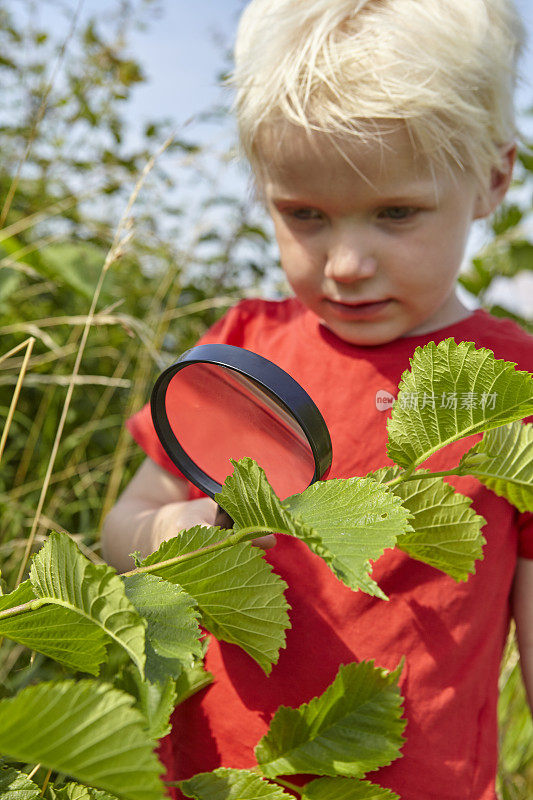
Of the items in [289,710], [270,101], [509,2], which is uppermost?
[509,2]

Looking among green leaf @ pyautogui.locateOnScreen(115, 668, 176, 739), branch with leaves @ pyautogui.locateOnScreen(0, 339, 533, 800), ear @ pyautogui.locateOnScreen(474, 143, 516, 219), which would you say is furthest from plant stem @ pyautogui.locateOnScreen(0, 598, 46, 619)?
ear @ pyautogui.locateOnScreen(474, 143, 516, 219)

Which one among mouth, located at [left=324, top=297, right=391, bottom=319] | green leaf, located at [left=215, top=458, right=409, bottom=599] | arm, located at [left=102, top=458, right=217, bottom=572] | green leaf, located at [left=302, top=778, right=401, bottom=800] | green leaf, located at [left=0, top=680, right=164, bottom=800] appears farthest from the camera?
mouth, located at [left=324, top=297, right=391, bottom=319]

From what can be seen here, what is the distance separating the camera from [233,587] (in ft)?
2.21

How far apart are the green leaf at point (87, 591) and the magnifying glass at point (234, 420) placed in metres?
0.24

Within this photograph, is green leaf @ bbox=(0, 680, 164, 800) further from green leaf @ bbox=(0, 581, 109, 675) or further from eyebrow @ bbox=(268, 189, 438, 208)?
eyebrow @ bbox=(268, 189, 438, 208)


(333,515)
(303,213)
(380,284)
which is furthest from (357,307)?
(333,515)

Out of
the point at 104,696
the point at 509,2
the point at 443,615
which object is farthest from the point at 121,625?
the point at 509,2

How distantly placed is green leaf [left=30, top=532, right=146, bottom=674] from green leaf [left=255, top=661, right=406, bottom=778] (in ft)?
0.97

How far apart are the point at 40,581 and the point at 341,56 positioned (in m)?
0.88

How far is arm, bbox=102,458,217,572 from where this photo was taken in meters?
1.06

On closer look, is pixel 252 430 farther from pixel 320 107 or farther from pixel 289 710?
pixel 320 107

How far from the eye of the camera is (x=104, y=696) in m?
0.46

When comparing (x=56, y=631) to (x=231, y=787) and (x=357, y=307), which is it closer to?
(x=231, y=787)

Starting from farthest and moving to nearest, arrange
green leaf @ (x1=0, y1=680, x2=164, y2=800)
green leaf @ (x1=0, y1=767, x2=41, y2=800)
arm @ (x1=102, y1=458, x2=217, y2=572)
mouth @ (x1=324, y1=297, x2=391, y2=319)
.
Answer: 1. mouth @ (x1=324, y1=297, x2=391, y2=319)
2. arm @ (x1=102, y1=458, x2=217, y2=572)
3. green leaf @ (x1=0, y1=767, x2=41, y2=800)
4. green leaf @ (x1=0, y1=680, x2=164, y2=800)
